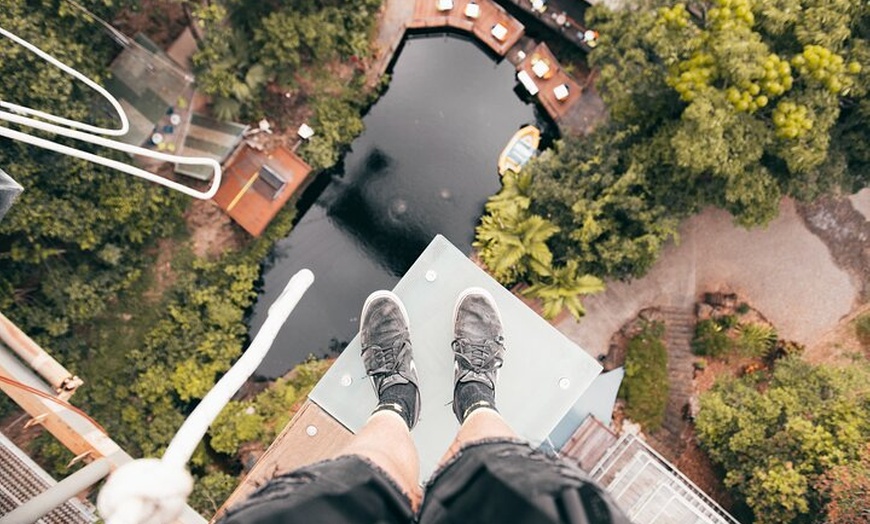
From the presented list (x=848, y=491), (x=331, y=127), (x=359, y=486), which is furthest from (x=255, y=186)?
(x=848, y=491)

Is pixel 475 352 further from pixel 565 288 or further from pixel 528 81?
pixel 528 81

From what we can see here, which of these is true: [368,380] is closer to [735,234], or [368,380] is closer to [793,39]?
[793,39]

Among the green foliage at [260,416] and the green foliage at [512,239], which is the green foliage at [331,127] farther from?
the green foliage at [260,416]

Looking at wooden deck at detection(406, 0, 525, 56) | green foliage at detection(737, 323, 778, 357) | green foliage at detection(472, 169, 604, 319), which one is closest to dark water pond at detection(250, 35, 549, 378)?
wooden deck at detection(406, 0, 525, 56)

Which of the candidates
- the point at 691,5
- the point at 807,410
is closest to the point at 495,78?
the point at 691,5

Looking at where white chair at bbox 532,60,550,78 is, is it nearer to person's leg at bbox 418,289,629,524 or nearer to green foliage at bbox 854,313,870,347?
green foliage at bbox 854,313,870,347

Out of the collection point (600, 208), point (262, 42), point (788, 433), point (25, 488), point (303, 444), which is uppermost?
point (600, 208)

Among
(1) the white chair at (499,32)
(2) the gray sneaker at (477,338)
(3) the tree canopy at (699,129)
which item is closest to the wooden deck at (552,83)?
(1) the white chair at (499,32)
